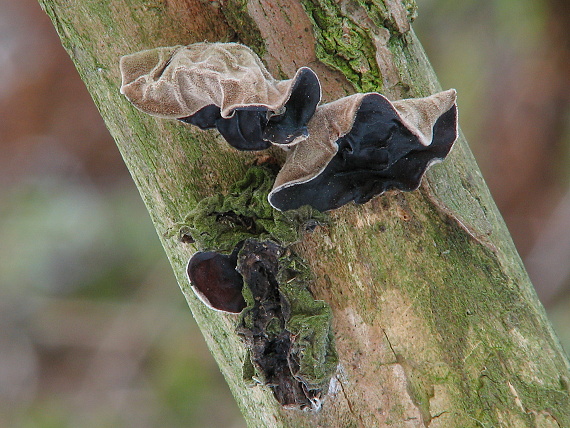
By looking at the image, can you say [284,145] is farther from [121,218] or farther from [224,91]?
[121,218]

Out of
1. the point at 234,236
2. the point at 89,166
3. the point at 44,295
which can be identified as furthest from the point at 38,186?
the point at 234,236

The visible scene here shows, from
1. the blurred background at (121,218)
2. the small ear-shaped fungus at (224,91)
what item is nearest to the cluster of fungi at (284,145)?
the small ear-shaped fungus at (224,91)

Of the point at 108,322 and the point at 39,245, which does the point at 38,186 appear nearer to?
the point at 39,245

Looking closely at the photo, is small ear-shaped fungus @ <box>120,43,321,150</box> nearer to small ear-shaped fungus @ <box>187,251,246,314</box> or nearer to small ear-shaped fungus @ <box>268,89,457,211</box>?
small ear-shaped fungus @ <box>268,89,457,211</box>

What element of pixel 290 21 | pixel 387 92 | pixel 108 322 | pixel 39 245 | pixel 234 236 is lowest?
pixel 108 322

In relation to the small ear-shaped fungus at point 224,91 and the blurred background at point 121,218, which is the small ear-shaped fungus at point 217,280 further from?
the blurred background at point 121,218

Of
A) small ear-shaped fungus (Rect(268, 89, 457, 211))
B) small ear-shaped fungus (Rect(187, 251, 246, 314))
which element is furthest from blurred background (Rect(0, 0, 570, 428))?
small ear-shaped fungus (Rect(268, 89, 457, 211))
